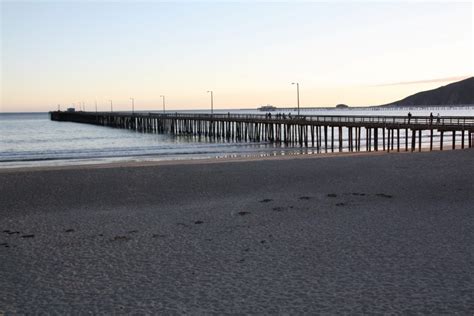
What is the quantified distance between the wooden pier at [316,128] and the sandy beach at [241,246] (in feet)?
50.8

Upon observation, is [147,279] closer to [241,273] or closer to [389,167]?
[241,273]

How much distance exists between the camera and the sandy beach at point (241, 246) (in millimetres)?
6266

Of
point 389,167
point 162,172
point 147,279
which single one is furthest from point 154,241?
point 389,167

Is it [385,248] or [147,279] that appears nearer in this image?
[147,279]

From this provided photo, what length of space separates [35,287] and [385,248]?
536cm

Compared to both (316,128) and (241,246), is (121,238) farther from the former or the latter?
(316,128)

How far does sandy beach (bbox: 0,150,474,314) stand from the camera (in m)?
6.27

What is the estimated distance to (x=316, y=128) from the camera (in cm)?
4159

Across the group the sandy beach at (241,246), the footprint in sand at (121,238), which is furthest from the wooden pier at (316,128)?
the footprint in sand at (121,238)

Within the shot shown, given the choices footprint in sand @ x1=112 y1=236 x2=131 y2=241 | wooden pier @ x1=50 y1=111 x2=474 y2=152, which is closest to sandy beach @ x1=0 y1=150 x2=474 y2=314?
footprint in sand @ x1=112 y1=236 x2=131 y2=241

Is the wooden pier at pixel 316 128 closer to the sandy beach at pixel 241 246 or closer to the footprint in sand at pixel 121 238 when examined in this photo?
the sandy beach at pixel 241 246

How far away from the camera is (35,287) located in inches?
269

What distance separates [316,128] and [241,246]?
33.7 m

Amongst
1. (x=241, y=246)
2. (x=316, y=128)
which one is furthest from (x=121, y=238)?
(x=316, y=128)
